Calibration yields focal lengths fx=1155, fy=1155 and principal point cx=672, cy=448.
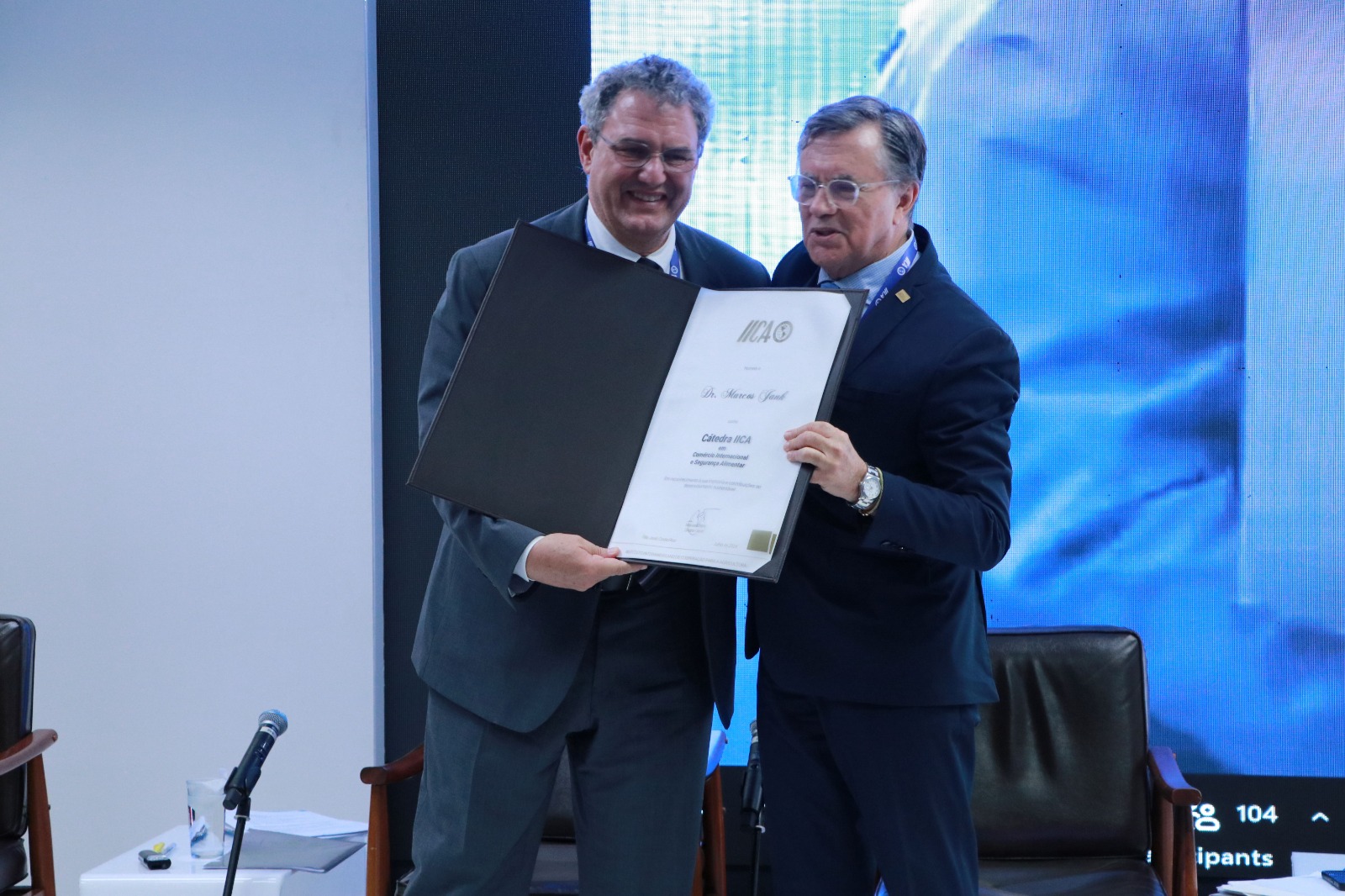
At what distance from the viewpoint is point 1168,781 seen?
2.75 m

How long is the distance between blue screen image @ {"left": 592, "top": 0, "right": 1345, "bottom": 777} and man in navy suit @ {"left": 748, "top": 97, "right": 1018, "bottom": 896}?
1556mm

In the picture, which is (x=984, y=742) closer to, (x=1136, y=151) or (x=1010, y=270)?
(x=1010, y=270)

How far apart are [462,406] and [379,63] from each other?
7.23ft

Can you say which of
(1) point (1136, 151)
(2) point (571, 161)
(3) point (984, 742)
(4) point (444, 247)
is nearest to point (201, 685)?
(4) point (444, 247)

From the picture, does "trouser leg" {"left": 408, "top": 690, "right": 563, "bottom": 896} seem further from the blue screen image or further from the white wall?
the blue screen image

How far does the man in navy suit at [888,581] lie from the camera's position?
1790mm

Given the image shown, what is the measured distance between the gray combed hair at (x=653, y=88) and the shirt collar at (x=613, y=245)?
0.14 meters

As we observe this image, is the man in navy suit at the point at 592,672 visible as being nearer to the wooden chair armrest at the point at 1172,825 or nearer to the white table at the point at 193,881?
the white table at the point at 193,881

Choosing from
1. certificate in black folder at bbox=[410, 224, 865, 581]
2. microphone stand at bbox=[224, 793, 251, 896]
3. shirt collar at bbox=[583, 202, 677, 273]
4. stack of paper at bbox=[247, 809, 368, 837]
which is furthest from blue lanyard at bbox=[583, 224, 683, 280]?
stack of paper at bbox=[247, 809, 368, 837]

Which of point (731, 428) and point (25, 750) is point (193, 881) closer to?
point (25, 750)

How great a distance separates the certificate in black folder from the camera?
163 cm

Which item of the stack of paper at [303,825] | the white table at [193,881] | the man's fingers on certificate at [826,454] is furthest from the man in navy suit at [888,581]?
the stack of paper at [303,825]

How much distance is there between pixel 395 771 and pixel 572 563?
1481 mm

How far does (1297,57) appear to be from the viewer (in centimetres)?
333
